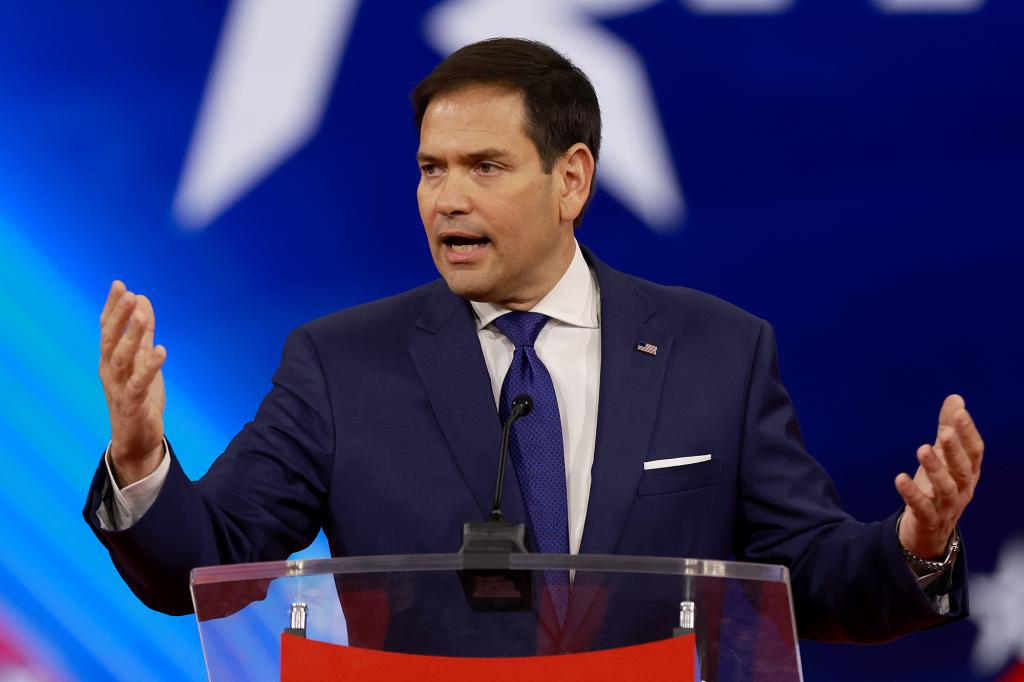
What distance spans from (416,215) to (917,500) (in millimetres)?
1612

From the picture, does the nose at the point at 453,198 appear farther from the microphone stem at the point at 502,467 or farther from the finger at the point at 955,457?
the finger at the point at 955,457

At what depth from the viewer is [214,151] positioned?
3006 millimetres

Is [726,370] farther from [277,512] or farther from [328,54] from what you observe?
[328,54]

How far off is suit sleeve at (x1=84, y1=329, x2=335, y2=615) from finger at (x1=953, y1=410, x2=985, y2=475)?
0.90m

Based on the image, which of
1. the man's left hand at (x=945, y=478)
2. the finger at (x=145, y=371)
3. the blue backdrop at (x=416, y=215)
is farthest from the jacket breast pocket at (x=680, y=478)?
the blue backdrop at (x=416, y=215)

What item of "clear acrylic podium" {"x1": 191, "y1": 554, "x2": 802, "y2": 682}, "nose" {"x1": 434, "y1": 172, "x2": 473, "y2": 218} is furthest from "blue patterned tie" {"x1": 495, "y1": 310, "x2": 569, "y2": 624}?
"clear acrylic podium" {"x1": 191, "y1": 554, "x2": 802, "y2": 682}

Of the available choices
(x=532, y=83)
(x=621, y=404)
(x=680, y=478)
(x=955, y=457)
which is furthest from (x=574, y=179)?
(x=955, y=457)

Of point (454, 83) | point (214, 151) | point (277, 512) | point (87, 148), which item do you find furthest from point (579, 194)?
point (87, 148)

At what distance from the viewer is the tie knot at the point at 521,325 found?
7.15 feet

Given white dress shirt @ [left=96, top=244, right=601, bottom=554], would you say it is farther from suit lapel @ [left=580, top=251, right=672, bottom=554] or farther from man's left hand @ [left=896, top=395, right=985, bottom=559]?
man's left hand @ [left=896, top=395, right=985, bottom=559]

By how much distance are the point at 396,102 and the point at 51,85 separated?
2.39 ft

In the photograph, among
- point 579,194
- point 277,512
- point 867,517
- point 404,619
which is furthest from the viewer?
point 867,517

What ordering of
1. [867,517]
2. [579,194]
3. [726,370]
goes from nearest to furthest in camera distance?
[726,370] → [579,194] → [867,517]

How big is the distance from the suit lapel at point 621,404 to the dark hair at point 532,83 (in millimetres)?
248
